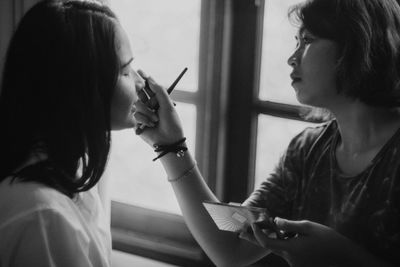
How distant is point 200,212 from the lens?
Answer: 1326mm

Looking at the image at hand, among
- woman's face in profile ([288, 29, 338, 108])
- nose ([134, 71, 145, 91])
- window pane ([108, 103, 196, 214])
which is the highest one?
woman's face in profile ([288, 29, 338, 108])

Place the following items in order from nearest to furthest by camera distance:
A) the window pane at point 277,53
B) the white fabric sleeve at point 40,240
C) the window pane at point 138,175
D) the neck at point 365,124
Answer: the white fabric sleeve at point 40,240, the neck at point 365,124, the window pane at point 277,53, the window pane at point 138,175

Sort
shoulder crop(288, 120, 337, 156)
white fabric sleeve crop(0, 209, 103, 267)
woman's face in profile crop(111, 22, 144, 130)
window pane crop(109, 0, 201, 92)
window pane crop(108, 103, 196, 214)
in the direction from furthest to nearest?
1. window pane crop(108, 103, 196, 214)
2. window pane crop(109, 0, 201, 92)
3. shoulder crop(288, 120, 337, 156)
4. woman's face in profile crop(111, 22, 144, 130)
5. white fabric sleeve crop(0, 209, 103, 267)

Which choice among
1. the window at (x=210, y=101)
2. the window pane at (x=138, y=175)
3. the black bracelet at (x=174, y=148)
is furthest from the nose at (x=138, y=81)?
the window pane at (x=138, y=175)

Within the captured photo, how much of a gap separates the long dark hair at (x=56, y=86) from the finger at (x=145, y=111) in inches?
10.7

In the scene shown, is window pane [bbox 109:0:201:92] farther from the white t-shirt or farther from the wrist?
the white t-shirt

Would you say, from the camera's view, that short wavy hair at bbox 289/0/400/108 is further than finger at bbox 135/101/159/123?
No

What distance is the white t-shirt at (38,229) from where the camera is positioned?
91 cm

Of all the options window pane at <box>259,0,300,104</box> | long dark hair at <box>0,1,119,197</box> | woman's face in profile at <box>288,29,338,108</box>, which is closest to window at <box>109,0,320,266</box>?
window pane at <box>259,0,300,104</box>

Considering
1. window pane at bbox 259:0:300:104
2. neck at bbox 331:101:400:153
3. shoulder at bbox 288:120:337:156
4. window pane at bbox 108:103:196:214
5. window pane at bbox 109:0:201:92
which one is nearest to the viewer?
neck at bbox 331:101:400:153

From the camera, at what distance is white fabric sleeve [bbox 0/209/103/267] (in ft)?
2.98

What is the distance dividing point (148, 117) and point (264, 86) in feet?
1.27

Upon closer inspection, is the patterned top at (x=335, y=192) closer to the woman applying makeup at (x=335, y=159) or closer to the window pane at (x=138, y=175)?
the woman applying makeup at (x=335, y=159)

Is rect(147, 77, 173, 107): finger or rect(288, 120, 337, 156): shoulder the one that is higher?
rect(147, 77, 173, 107): finger
